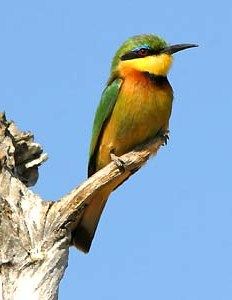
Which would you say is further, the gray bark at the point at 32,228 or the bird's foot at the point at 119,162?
the bird's foot at the point at 119,162

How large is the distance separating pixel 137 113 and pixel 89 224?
880 mm

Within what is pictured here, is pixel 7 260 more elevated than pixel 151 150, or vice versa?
pixel 151 150

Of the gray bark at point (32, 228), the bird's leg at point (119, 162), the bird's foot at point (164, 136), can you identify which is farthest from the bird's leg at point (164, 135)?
the gray bark at point (32, 228)

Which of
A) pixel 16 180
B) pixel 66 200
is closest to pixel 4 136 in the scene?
pixel 16 180

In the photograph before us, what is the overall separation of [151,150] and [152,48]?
2.83ft

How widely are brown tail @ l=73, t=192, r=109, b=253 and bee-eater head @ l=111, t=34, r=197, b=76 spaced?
101 cm

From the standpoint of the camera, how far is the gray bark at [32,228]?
416 centimetres

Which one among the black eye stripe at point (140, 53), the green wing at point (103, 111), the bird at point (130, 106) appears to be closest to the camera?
the bird at point (130, 106)

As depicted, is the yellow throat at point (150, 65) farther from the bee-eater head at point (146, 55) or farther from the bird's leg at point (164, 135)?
the bird's leg at point (164, 135)

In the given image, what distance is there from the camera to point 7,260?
167 inches

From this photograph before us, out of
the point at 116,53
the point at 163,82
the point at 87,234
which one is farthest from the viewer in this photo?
the point at 116,53

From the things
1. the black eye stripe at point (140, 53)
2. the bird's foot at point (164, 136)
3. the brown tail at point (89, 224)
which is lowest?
the brown tail at point (89, 224)

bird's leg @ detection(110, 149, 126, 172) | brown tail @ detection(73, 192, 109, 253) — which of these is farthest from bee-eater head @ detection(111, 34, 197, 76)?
brown tail @ detection(73, 192, 109, 253)

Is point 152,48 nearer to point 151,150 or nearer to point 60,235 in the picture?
point 151,150
